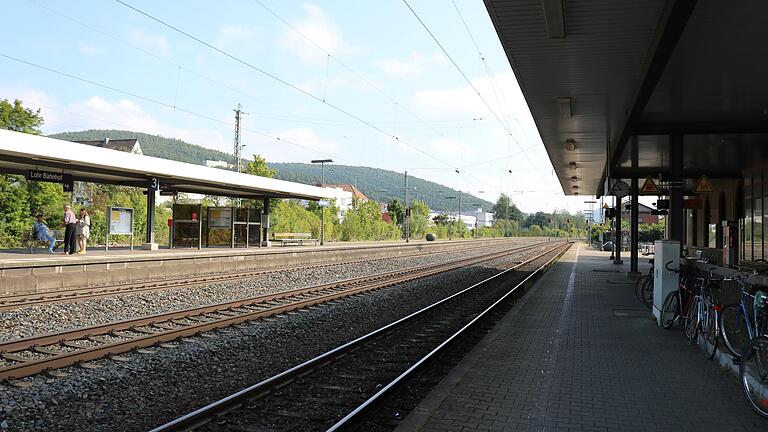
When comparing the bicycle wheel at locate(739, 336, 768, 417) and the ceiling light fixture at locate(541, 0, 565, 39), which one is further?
the ceiling light fixture at locate(541, 0, 565, 39)

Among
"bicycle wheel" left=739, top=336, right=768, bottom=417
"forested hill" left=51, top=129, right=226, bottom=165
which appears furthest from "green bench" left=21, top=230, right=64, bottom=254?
"forested hill" left=51, top=129, right=226, bottom=165

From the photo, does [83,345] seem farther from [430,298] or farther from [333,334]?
[430,298]

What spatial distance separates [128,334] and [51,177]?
→ 13.2 m

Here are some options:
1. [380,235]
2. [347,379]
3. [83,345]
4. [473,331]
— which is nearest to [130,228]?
[83,345]

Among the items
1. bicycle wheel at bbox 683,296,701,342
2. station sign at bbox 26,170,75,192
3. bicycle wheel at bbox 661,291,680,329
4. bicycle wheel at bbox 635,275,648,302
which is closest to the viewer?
→ bicycle wheel at bbox 683,296,701,342

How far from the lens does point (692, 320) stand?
835 centimetres

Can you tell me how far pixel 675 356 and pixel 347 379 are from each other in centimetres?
439

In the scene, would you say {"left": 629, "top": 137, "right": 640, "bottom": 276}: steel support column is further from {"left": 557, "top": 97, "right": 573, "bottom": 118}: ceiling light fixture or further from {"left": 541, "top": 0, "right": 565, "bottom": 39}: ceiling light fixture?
{"left": 541, "top": 0, "right": 565, "bottom": 39}: ceiling light fixture

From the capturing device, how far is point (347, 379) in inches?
263

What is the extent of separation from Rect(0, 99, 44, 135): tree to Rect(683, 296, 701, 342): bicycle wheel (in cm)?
3054

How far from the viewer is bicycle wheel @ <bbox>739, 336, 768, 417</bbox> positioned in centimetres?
504

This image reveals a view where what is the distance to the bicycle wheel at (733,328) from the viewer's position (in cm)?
680

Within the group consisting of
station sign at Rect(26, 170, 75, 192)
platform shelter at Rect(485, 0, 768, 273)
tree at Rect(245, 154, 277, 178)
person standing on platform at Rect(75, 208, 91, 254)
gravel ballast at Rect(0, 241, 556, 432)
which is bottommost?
gravel ballast at Rect(0, 241, 556, 432)

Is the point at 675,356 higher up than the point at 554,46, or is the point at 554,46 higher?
the point at 554,46
